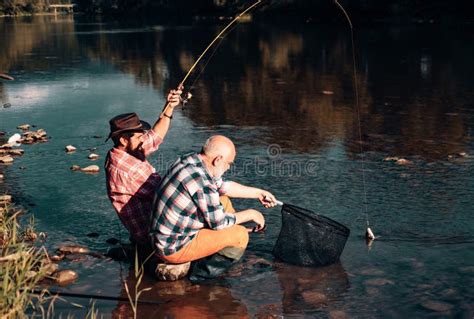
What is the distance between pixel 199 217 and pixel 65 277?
46.7 inches

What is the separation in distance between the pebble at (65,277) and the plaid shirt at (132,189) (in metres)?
0.57

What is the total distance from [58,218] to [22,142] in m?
3.87

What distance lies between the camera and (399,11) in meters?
37.5

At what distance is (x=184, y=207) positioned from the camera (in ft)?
16.8

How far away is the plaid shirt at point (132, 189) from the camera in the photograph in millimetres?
5508

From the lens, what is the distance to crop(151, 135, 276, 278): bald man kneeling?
16.6 ft

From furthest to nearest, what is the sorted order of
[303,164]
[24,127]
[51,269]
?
[24,127]
[303,164]
[51,269]

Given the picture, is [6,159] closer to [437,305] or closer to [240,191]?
[240,191]

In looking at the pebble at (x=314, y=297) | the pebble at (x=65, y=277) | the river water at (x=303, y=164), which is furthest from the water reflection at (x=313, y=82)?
the pebble at (x=65, y=277)

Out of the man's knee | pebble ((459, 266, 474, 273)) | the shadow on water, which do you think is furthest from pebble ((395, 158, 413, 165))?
the man's knee

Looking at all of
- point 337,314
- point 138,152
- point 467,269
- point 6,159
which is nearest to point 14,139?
point 6,159

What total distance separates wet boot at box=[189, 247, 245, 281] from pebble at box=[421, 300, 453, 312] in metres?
1.45

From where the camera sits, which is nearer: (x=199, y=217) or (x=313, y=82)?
(x=199, y=217)

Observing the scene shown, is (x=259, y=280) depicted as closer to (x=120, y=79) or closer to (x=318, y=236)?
(x=318, y=236)
